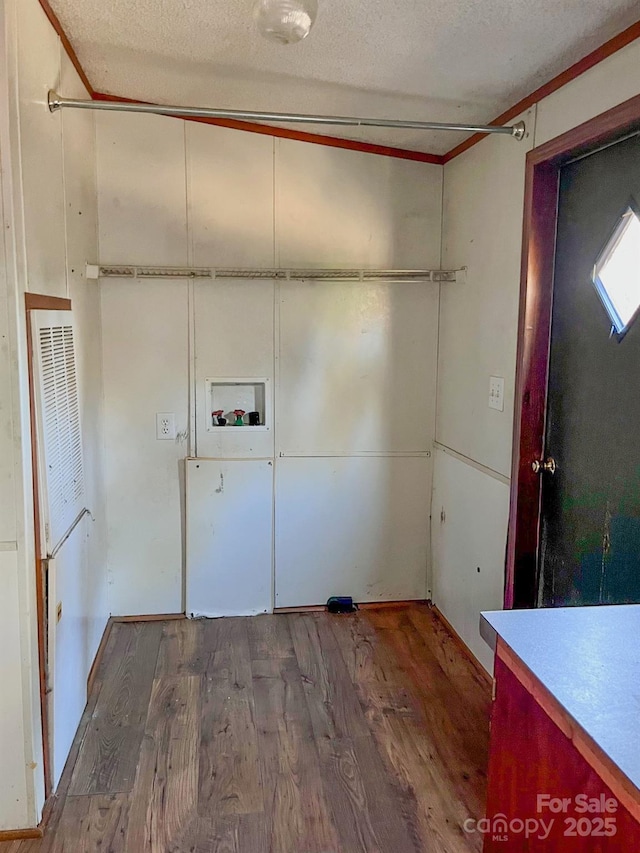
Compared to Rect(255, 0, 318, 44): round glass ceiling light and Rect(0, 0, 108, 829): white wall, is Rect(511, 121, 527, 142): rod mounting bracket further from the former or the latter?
Rect(0, 0, 108, 829): white wall

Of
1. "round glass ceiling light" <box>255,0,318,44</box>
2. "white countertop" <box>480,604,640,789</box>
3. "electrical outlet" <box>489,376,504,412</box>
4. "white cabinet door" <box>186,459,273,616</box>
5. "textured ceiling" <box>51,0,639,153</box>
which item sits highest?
"textured ceiling" <box>51,0,639,153</box>

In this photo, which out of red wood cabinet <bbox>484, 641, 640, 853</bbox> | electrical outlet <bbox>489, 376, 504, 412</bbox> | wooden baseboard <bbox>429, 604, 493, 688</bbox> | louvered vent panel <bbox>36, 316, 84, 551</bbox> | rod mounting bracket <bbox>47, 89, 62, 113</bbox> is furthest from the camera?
wooden baseboard <bbox>429, 604, 493, 688</bbox>

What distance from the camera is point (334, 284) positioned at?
309 centimetres

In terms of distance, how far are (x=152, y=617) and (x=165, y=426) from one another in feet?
3.17

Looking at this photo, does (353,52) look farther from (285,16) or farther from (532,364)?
(532,364)

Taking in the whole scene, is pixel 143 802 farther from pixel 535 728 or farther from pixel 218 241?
pixel 218 241

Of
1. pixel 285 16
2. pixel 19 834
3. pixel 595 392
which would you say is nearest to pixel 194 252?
pixel 285 16

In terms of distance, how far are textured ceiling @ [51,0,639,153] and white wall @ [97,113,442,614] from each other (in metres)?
0.30

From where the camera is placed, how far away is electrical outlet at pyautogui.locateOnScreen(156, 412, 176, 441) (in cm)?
305

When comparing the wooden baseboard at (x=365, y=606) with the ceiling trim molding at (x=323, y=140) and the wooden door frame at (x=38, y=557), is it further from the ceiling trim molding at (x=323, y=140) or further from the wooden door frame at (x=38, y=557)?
the ceiling trim molding at (x=323, y=140)

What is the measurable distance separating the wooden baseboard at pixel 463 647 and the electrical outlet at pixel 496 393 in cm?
111

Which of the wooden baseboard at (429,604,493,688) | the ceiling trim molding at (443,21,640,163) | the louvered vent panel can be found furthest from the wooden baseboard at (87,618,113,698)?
the ceiling trim molding at (443,21,640,163)

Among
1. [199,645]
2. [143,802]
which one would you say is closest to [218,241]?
[199,645]

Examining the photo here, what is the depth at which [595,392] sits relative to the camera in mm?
2000
